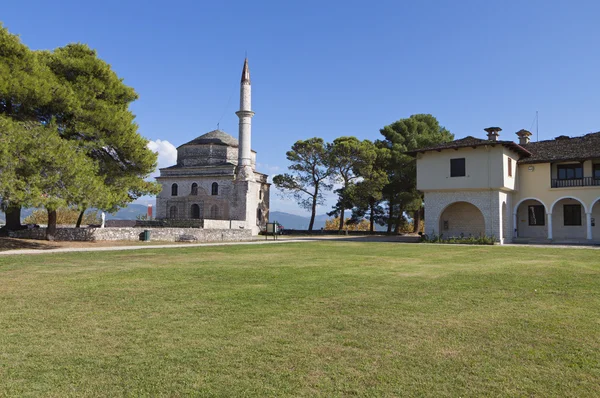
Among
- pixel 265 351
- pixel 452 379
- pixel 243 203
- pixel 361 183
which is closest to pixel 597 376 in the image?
pixel 452 379

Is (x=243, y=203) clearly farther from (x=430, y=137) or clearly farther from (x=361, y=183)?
(x=430, y=137)

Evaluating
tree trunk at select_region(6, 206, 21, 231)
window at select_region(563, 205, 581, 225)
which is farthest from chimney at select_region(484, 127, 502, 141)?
tree trunk at select_region(6, 206, 21, 231)

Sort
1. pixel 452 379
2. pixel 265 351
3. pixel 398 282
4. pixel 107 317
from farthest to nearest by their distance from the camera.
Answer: pixel 398 282 → pixel 107 317 → pixel 265 351 → pixel 452 379

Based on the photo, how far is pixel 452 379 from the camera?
385 cm

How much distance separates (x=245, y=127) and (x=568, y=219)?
28.4m

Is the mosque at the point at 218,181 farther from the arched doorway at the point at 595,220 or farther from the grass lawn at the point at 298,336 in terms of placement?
the grass lawn at the point at 298,336

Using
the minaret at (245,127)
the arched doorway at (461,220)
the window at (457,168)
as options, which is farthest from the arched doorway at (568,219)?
the minaret at (245,127)

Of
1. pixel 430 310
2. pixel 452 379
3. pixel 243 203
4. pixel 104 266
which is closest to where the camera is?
pixel 452 379

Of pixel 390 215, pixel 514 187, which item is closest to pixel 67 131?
pixel 514 187

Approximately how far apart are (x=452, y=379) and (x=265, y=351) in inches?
72.0

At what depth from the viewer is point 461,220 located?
3139cm

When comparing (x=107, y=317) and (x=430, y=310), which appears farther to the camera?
(x=430, y=310)

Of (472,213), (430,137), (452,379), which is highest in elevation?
(430,137)

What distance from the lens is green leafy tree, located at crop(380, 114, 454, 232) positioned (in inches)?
1569
